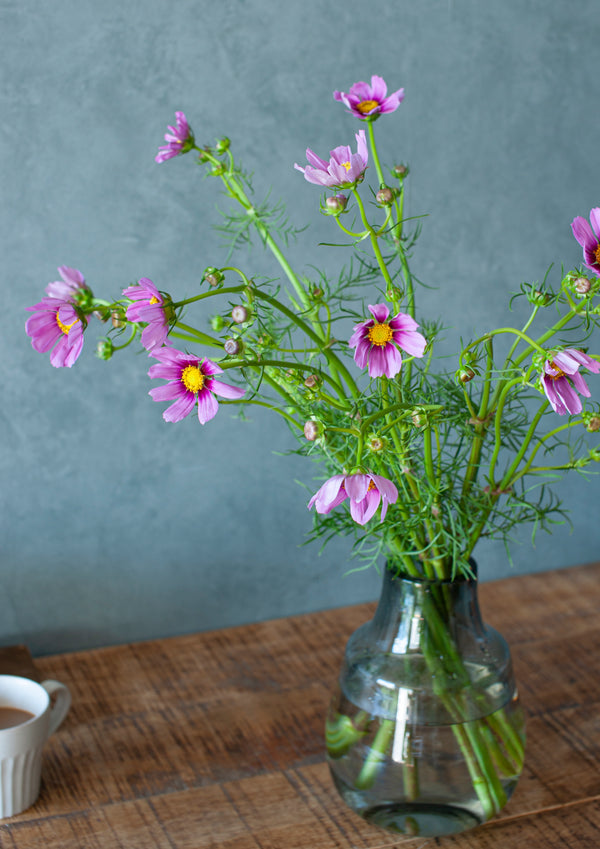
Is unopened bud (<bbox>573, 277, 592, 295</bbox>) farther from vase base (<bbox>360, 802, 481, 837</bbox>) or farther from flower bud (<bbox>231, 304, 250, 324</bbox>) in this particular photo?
vase base (<bbox>360, 802, 481, 837</bbox>)

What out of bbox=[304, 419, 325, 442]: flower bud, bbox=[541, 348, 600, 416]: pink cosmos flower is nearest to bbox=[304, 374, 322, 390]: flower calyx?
bbox=[304, 419, 325, 442]: flower bud

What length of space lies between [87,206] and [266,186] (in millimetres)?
222

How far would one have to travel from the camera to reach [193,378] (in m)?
0.54

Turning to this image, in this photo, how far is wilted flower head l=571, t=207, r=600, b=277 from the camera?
55 cm

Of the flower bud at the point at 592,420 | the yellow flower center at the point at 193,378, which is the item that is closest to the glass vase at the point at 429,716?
the flower bud at the point at 592,420

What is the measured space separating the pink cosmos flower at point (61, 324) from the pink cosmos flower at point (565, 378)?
0.29 meters

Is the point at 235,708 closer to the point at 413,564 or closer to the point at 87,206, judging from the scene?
the point at 413,564

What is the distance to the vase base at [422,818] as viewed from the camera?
2.55ft

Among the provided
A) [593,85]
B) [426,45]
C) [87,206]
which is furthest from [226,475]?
[593,85]

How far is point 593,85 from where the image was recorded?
125 cm

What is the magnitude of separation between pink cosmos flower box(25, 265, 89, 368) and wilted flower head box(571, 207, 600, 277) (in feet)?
1.02

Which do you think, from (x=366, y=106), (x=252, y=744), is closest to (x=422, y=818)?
(x=252, y=744)

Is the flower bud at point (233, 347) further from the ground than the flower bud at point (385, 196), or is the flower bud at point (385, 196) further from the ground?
the flower bud at point (385, 196)

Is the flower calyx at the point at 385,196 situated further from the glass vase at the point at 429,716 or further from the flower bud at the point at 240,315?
the glass vase at the point at 429,716
